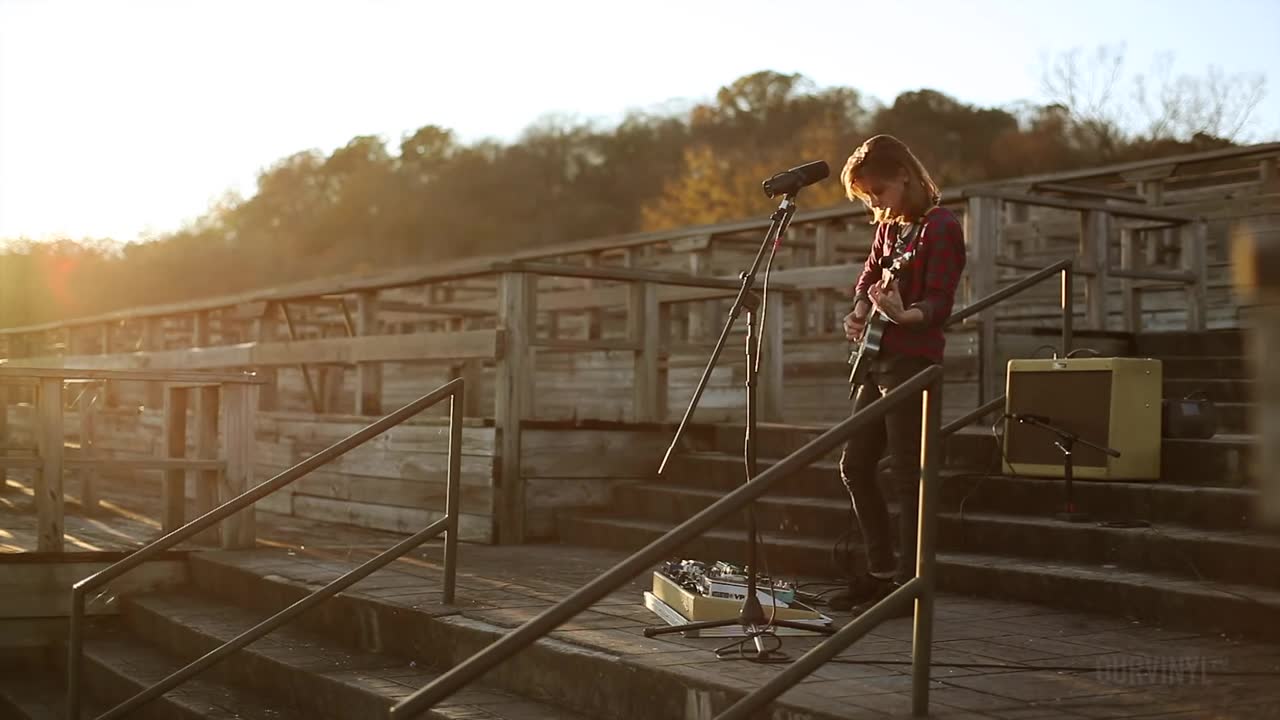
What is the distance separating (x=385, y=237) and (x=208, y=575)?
168 feet

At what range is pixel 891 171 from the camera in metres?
4.67

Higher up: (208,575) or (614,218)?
(614,218)

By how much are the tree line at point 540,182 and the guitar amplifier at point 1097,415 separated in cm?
1921

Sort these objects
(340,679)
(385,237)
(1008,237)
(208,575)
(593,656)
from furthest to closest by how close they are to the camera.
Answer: (385,237) < (1008,237) < (208,575) < (340,679) < (593,656)

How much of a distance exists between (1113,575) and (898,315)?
4.38ft

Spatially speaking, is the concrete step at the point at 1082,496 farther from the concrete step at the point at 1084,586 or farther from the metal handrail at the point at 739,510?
the metal handrail at the point at 739,510

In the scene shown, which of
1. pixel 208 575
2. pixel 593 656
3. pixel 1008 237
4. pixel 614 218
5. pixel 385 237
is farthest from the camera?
pixel 385 237

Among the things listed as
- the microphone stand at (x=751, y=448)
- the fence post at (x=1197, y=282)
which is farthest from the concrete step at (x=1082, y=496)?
the fence post at (x=1197, y=282)

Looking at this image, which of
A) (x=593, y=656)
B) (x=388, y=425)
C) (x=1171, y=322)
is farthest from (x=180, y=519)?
(x=1171, y=322)

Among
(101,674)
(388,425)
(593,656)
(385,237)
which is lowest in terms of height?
(101,674)

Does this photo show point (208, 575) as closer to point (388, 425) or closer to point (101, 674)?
point (101, 674)

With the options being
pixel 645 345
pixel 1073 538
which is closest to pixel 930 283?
pixel 1073 538

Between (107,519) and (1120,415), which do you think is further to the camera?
(107,519)

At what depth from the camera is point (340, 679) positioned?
4.68m
